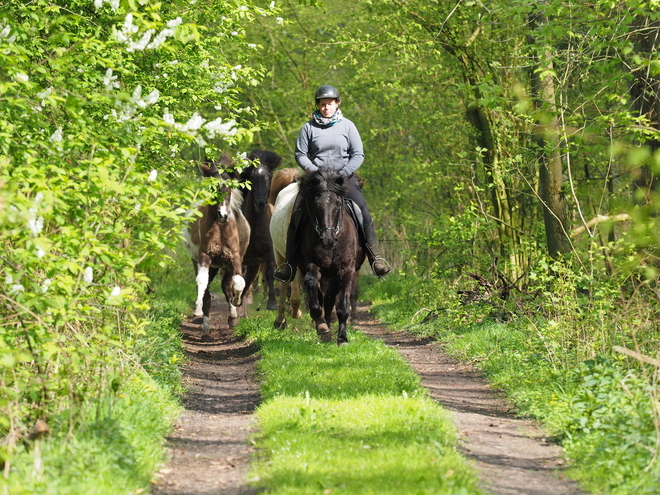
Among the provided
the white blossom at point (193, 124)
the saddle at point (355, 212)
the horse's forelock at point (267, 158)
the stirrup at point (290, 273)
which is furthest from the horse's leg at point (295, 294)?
the white blossom at point (193, 124)

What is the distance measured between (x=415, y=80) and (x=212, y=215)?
18.7ft

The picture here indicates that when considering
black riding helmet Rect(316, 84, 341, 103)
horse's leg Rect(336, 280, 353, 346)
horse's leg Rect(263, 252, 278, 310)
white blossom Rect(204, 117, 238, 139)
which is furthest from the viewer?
horse's leg Rect(263, 252, 278, 310)

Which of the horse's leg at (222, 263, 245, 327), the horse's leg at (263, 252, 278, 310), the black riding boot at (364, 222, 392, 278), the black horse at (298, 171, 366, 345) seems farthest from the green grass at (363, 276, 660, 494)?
the horse's leg at (263, 252, 278, 310)

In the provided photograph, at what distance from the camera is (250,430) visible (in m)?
7.18

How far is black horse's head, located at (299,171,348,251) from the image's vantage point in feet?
35.9

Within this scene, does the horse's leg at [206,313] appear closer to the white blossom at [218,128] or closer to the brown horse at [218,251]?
the brown horse at [218,251]

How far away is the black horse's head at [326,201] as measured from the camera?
1094 cm

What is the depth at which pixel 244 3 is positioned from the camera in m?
9.93

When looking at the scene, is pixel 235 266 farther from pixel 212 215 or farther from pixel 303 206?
pixel 303 206

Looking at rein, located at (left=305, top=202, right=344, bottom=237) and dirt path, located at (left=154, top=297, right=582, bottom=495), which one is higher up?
rein, located at (left=305, top=202, right=344, bottom=237)

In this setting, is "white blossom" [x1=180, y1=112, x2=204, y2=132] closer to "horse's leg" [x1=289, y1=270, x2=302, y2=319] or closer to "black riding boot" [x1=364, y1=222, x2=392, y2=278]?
"black riding boot" [x1=364, y1=222, x2=392, y2=278]

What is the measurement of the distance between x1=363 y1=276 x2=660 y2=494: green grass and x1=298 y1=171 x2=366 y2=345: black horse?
167cm

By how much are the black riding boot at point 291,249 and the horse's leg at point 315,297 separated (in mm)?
576

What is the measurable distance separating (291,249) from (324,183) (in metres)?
1.30
